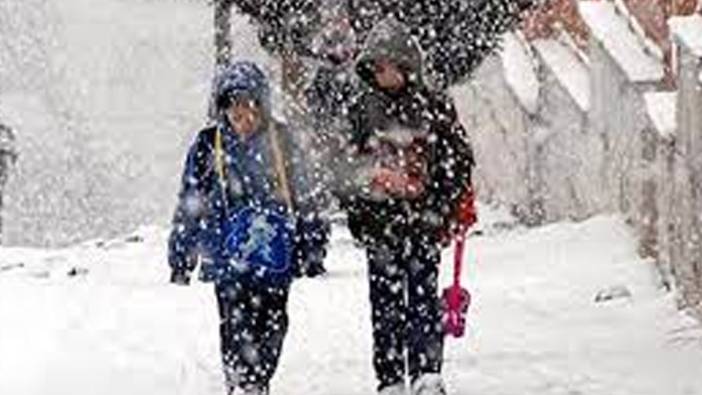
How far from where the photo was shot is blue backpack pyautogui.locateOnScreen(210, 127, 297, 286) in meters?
7.24

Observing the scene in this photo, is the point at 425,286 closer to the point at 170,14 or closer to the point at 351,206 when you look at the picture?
the point at 351,206

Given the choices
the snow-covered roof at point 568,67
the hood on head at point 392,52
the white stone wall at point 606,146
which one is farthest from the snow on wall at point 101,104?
the hood on head at point 392,52

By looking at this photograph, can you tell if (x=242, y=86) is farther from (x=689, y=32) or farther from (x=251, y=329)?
(x=689, y=32)

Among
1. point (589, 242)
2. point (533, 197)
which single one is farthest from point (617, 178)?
point (533, 197)

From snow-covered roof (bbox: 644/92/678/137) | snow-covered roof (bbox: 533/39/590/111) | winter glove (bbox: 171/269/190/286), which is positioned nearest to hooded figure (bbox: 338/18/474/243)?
winter glove (bbox: 171/269/190/286)

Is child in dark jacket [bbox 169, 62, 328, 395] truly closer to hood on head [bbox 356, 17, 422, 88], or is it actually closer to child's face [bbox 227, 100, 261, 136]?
child's face [bbox 227, 100, 261, 136]

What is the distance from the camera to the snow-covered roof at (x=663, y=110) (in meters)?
11.0

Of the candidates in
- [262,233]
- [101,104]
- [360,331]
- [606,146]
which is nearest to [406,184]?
[262,233]

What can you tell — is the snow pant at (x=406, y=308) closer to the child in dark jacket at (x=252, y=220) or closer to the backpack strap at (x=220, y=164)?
the child in dark jacket at (x=252, y=220)

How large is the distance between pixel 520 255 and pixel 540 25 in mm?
4921

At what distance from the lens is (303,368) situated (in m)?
8.88

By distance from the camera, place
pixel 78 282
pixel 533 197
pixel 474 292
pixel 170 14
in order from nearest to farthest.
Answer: pixel 474 292 → pixel 78 282 → pixel 533 197 → pixel 170 14

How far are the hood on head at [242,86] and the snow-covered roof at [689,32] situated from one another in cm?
301

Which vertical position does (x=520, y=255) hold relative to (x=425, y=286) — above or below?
below
